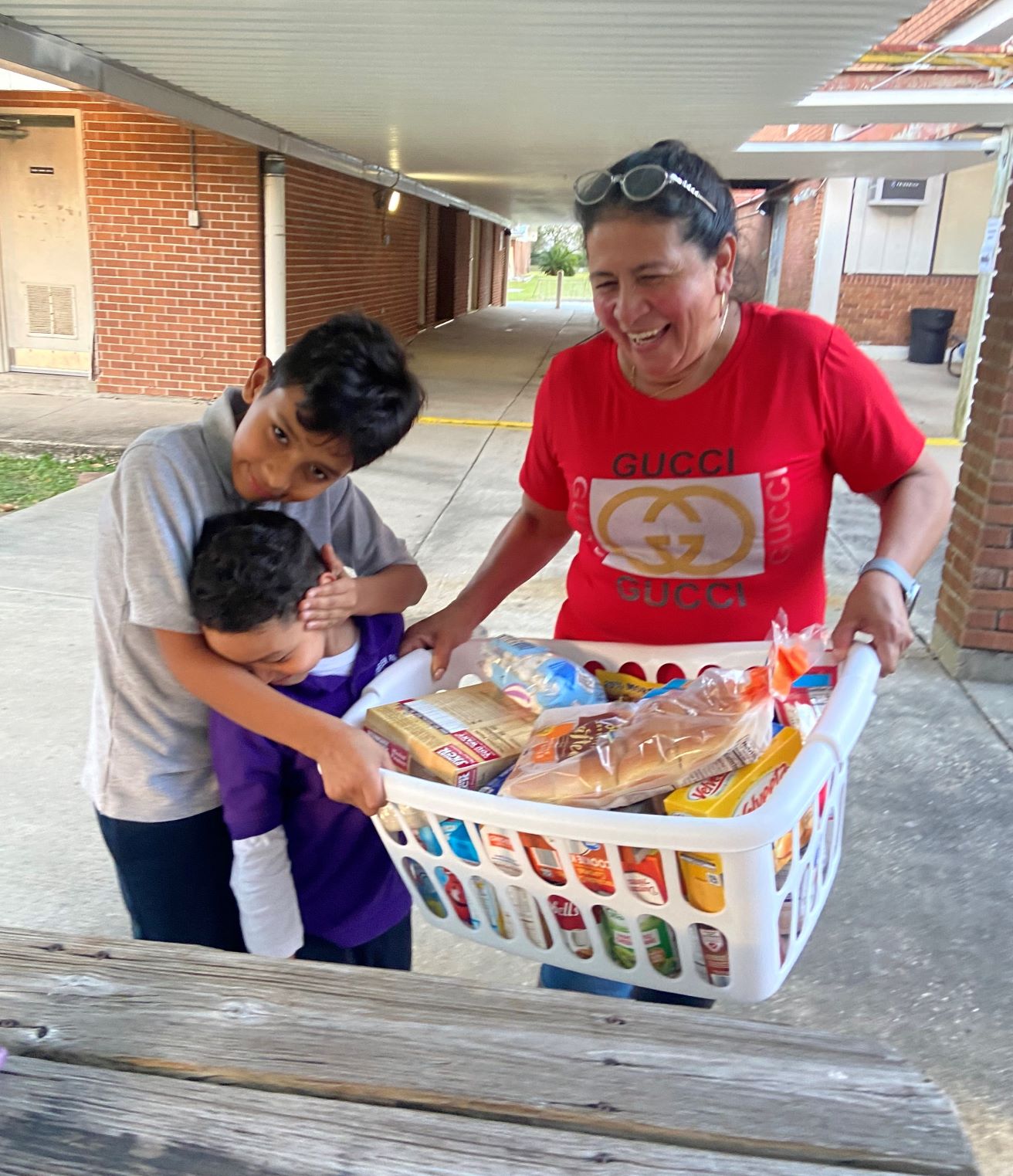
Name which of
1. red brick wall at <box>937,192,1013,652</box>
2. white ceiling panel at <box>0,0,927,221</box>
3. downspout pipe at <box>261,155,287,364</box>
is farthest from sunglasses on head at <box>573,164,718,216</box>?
Result: downspout pipe at <box>261,155,287,364</box>

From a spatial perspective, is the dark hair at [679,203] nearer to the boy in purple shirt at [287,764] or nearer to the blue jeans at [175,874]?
the boy in purple shirt at [287,764]

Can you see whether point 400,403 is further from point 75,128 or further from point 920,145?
point 920,145

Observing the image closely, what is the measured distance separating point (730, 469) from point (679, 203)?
0.43 meters

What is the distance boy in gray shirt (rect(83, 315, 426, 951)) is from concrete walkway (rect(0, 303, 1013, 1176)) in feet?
4.02

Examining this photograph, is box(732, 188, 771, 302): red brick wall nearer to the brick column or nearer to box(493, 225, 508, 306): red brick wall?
the brick column

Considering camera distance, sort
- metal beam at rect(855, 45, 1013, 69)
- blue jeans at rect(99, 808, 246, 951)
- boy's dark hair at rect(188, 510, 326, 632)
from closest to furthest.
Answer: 1. boy's dark hair at rect(188, 510, 326, 632)
2. blue jeans at rect(99, 808, 246, 951)
3. metal beam at rect(855, 45, 1013, 69)

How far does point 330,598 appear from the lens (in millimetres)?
1560

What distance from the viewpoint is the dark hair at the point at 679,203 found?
158 cm

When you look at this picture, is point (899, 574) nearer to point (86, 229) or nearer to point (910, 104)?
point (910, 104)

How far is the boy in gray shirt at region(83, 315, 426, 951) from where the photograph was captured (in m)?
1.46

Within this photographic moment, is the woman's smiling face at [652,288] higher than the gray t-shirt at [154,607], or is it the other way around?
the woman's smiling face at [652,288]

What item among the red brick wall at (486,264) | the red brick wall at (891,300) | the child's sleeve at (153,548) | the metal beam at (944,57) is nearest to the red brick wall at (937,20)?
the metal beam at (944,57)

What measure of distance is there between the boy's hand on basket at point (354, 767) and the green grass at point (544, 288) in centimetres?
4060

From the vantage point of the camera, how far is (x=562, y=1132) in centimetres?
102
